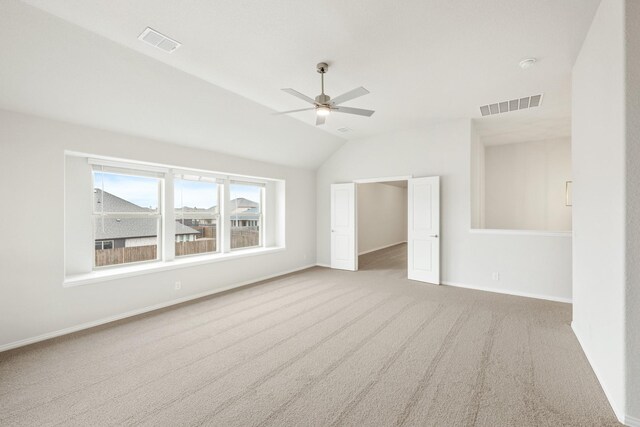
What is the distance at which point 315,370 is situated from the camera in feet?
7.90

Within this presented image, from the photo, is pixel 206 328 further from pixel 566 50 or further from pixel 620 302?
pixel 566 50

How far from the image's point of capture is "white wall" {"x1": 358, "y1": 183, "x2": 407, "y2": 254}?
8867 mm

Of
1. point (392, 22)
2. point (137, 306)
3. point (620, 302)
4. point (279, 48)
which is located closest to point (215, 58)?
point (279, 48)

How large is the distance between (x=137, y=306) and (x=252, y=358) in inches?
87.0

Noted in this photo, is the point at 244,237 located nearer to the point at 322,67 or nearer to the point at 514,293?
the point at 322,67

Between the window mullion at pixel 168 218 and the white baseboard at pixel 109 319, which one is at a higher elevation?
the window mullion at pixel 168 218

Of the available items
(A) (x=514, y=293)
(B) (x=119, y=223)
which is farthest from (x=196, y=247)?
(A) (x=514, y=293)

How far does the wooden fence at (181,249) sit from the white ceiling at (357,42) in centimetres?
199

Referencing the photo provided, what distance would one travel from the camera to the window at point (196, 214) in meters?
4.68

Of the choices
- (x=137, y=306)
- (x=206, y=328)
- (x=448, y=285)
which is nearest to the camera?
(x=206, y=328)

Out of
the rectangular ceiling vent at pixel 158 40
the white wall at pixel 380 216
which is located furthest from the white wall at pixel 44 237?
the white wall at pixel 380 216

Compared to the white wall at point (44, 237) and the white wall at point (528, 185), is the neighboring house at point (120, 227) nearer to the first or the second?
Result: the white wall at point (44, 237)

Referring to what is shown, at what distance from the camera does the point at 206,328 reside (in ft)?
10.8

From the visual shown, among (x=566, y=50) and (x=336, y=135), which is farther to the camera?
(x=336, y=135)
